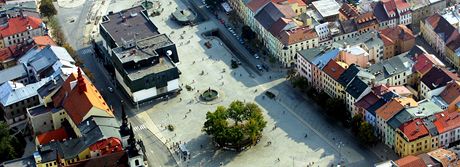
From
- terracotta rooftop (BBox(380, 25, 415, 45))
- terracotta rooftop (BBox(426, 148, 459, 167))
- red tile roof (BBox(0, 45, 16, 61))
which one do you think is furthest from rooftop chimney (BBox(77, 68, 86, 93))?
terracotta rooftop (BBox(426, 148, 459, 167))

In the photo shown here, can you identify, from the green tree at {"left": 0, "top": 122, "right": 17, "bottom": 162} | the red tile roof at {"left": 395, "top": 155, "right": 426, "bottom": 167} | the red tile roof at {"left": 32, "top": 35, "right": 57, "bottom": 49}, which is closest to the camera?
the red tile roof at {"left": 395, "top": 155, "right": 426, "bottom": 167}

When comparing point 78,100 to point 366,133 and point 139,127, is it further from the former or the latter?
point 366,133

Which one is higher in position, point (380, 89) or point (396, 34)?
point (380, 89)

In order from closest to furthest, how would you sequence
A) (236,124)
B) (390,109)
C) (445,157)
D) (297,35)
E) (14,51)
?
(445,157), (390,109), (236,124), (297,35), (14,51)

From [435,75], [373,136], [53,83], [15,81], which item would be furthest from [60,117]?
[435,75]

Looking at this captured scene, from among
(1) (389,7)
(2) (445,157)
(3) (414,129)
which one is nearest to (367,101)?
(3) (414,129)

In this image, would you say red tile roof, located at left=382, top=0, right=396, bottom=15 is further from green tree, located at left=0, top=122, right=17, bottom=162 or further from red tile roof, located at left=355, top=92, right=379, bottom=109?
green tree, located at left=0, top=122, right=17, bottom=162

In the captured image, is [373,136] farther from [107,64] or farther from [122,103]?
[107,64]
